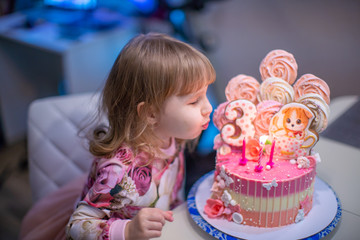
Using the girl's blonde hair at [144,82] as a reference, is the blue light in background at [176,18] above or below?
below

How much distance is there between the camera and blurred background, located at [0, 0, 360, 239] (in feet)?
6.44

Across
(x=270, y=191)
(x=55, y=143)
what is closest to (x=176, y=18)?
(x=55, y=143)

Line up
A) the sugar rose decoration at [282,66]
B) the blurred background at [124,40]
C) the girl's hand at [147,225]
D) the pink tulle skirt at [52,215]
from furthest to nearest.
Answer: the blurred background at [124,40] < the pink tulle skirt at [52,215] < the sugar rose decoration at [282,66] < the girl's hand at [147,225]

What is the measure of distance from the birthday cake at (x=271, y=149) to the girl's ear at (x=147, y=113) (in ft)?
0.56

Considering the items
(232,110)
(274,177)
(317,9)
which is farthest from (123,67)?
(317,9)

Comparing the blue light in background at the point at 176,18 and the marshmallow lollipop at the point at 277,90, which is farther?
the blue light in background at the point at 176,18

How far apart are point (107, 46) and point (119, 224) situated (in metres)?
1.78

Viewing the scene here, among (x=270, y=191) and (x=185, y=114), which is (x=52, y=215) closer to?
(x=185, y=114)

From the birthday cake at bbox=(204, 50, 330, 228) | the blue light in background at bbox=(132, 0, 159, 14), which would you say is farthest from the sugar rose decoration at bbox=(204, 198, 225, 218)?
the blue light in background at bbox=(132, 0, 159, 14)

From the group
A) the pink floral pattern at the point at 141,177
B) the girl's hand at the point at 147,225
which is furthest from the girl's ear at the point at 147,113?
the girl's hand at the point at 147,225

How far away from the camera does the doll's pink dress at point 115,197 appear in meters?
0.83

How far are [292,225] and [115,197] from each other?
1.37ft

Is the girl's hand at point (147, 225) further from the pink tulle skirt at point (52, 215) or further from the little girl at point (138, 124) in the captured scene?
the pink tulle skirt at point (52, 215)

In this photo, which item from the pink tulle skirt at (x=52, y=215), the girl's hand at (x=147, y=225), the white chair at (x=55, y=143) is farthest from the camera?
the white chair at (x=55, y=143)
